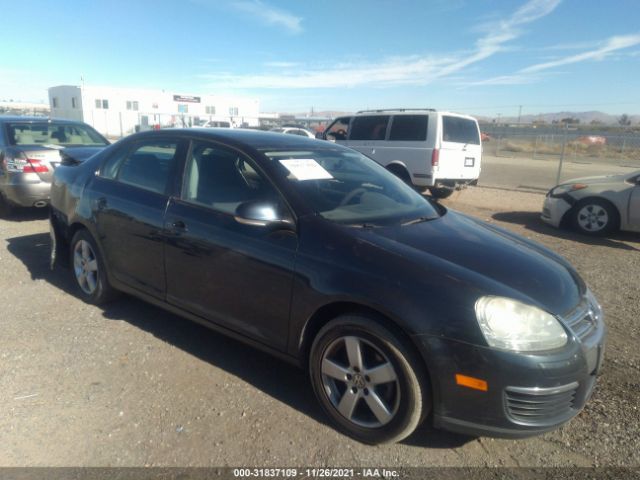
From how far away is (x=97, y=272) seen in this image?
414cm

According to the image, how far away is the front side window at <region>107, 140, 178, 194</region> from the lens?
3.61 m

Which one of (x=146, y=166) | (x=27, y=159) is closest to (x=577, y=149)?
(x=27, y=159)

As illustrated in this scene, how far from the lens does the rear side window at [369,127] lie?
11070 mm

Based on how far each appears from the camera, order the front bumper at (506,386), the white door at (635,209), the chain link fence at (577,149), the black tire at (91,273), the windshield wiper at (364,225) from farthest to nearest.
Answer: the chain link fence at (577,149) < the white door at (635,209) < the black tire at (91,273) < the windshield wiper at (364,225) < the front bumper at (506,386)

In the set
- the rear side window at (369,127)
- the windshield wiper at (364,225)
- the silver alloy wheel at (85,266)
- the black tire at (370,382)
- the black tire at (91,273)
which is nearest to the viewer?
the black tire at (370,382)

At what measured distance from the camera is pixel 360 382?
8.43 ft

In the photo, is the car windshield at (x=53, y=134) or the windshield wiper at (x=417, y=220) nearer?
the windshield wiper at (x=417, y=220)

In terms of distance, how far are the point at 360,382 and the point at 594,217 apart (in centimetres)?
658

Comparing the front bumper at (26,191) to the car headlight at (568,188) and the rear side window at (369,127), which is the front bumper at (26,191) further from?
the car headlight at (568,188)

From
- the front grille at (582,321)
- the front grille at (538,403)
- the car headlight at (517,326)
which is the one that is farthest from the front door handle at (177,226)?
the front grille at (582,321)

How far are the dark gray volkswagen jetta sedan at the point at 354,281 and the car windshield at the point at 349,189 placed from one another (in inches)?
0.7

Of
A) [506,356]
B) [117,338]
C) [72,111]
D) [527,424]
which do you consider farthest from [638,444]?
[72,111]

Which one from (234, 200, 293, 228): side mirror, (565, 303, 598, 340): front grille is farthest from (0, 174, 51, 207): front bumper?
(565, 303, 598, 340): front grille

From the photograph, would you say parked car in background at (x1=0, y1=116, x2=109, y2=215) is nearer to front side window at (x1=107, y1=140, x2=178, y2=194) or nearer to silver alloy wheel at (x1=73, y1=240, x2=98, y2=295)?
silver alloy wheel at (x1=73, y1=240, x2=98, y2=295)
